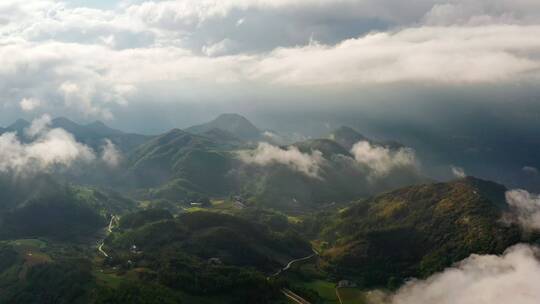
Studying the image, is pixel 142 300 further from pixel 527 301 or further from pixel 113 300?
pixel 527 301

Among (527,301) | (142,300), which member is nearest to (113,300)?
(142,300)
